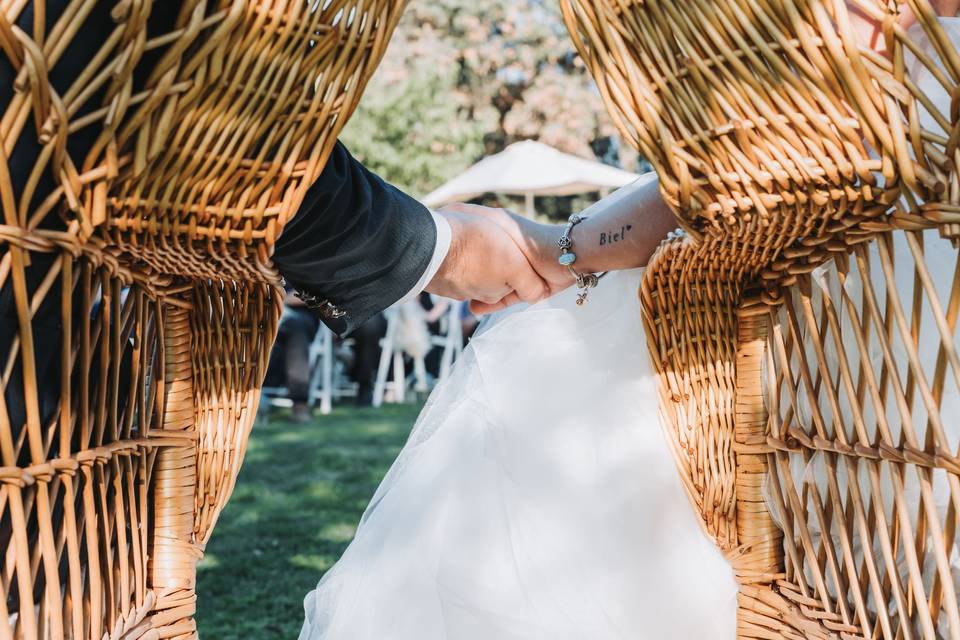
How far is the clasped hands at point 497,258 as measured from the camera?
146 centimetres

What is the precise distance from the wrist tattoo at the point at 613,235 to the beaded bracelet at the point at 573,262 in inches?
2.9

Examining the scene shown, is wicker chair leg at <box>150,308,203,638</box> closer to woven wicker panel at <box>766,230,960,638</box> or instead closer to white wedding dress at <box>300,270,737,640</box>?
white wedding dress at <box>300,270,737,640</box>

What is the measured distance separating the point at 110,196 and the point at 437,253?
0.65 m

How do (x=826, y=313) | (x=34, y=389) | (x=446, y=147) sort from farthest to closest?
(x=446, y=147), (x=826, y=313), (x=34, y=389)

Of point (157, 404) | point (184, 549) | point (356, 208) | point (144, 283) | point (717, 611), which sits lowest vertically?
point (717, 611)

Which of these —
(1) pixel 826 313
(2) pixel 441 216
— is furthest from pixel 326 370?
(1) pixel 826 313

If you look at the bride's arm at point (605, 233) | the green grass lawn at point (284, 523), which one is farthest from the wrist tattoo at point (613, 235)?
the green grass lawn at point (284, 523)

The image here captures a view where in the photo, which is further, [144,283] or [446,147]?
[446,147]

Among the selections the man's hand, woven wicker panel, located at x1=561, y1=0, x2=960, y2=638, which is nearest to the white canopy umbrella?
the man's hand

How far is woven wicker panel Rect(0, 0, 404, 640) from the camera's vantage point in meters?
0.66

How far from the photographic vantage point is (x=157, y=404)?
3.55 ft

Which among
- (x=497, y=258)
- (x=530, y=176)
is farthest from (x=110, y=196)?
(x=530, y=176)

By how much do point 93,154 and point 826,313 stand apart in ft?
2.40

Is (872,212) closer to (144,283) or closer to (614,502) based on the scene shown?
(614,502)
